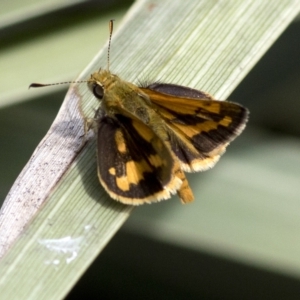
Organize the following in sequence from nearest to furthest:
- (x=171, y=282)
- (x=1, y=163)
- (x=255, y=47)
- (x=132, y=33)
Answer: (x=255, y=47) < (x=132, y=33) < (x=171, y=282) < (x=1, y=163)

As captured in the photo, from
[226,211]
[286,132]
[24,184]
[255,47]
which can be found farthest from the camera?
[286,132]

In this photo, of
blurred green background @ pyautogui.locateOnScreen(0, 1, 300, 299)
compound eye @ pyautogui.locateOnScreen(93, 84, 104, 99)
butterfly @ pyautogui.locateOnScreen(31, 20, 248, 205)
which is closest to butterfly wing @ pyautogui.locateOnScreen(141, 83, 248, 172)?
butterfly @ pyautogui.locateOnScreen(31, 20, 248, 205)

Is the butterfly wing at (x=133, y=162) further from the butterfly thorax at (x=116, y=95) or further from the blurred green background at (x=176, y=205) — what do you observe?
the blurred green background at (x=176, y=205)

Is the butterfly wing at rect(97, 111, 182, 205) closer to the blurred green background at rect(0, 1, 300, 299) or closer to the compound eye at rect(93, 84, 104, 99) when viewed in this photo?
the compound eye at rect(93, 84, 104, 99)

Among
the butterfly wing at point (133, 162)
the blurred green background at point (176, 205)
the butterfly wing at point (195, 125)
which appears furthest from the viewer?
the blurred green background at point (176, 205)

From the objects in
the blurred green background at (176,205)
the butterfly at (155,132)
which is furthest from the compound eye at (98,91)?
the blurred green background at (176,205)

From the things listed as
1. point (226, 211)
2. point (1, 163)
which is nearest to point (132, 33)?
point (226, 211)

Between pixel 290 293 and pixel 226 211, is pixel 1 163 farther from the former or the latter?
pixel 290 293
